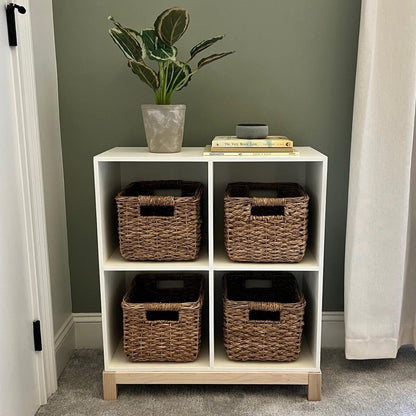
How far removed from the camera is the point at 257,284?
1944mm

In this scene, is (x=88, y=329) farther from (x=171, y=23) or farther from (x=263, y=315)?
(x=171, y=23)

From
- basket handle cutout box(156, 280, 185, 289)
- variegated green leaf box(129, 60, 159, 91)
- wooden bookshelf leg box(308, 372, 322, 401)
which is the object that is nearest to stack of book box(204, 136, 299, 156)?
variegated green leaf box(129, 60, 159, 91)

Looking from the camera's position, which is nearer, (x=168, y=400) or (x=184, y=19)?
(x=184, y=19)

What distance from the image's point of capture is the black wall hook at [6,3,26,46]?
1.44 meters

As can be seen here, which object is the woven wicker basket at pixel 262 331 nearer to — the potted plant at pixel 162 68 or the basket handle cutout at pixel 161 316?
the basket handle cutout at pixel 161 316

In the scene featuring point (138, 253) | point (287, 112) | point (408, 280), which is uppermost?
point (287, 112)

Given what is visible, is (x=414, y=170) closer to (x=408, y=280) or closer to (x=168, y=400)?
(x=408, y=280)

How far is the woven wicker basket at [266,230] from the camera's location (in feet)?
5.11

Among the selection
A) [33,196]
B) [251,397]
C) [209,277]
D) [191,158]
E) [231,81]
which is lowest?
[251,397]

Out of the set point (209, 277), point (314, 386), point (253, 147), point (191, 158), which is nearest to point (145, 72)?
point (191, 158)

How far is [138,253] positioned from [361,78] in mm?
917

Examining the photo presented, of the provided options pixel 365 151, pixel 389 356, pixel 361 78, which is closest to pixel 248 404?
pixel 389 356

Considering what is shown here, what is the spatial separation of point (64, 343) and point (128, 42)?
1.10 metres

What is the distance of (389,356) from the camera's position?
181 cm
